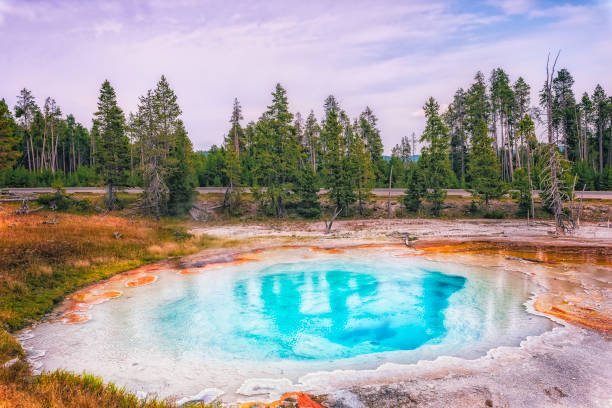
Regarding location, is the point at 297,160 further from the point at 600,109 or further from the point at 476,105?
the point at 600,109

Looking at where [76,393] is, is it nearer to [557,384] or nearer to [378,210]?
[557,384]

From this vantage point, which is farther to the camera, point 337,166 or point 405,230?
point 337,166

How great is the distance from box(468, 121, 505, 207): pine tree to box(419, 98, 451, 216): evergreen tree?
9.43 feet

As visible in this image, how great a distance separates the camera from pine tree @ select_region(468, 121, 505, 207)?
3578cm

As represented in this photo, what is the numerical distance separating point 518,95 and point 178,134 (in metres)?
44.8

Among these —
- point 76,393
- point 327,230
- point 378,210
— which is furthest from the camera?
point 378,210

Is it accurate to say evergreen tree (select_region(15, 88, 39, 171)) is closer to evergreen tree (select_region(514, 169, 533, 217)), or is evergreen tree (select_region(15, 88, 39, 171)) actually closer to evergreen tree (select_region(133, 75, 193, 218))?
evergreen tree (select_region(133, 75, 193, 218))

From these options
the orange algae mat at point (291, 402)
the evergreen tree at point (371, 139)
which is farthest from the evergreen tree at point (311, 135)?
the orange algae mat at point (291, 402)

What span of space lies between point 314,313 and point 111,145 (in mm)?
33662

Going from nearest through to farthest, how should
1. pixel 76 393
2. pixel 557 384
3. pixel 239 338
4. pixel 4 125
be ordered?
pixel 76 393, pixel 557 384, pixel 239 338, pixel 4 125

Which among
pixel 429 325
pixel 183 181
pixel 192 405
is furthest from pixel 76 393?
pixel 183 181

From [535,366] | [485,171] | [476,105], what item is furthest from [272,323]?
[476,105]

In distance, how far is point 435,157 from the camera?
124 feet

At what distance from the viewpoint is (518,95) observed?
46.8 m
